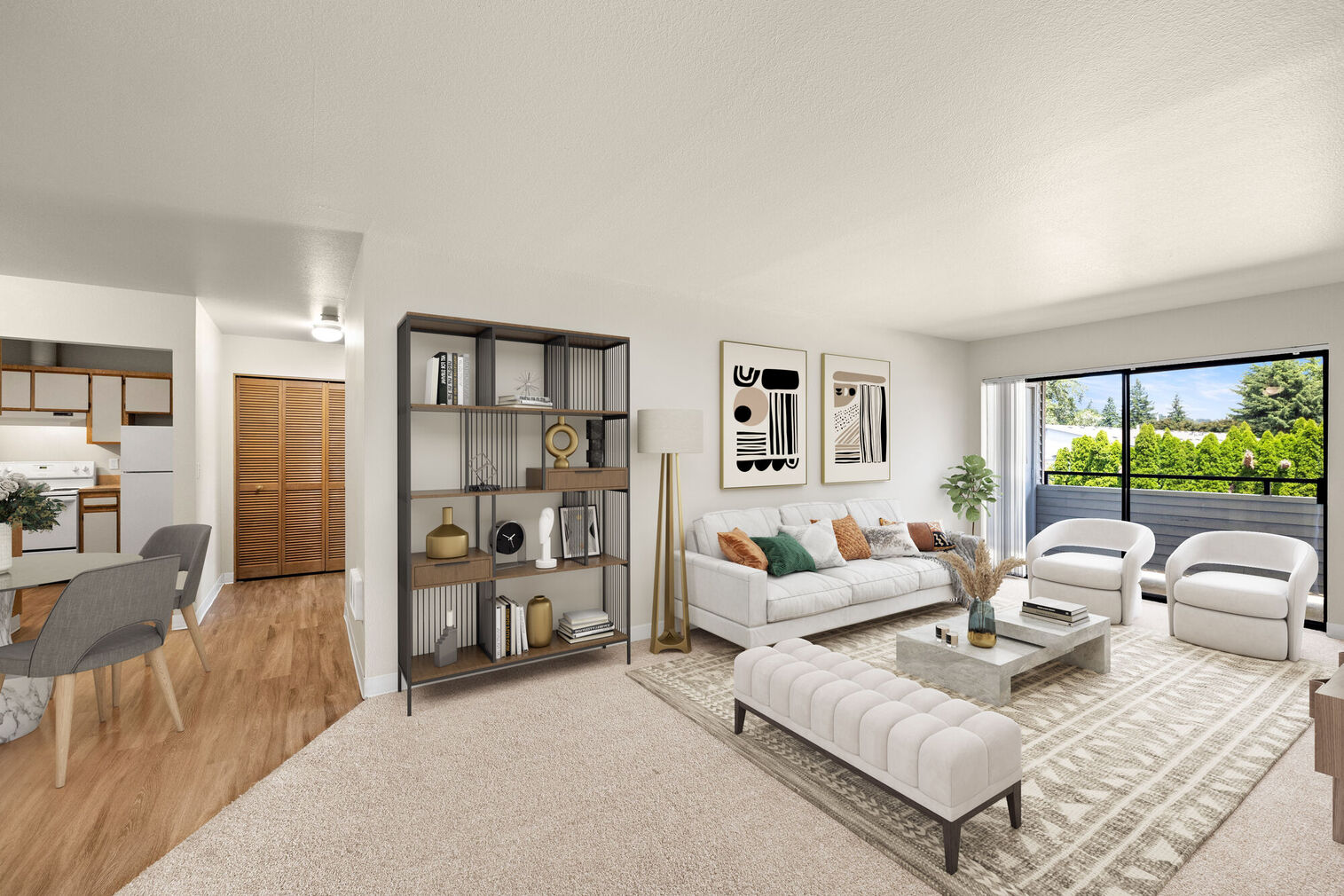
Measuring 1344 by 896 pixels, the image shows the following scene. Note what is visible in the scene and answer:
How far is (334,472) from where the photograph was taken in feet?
21.9

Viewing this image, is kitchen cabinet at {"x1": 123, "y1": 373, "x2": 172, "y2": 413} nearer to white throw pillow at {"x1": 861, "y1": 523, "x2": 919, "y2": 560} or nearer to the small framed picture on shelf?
the small framed picture on shelf

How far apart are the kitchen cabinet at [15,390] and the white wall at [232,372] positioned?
1397 mm

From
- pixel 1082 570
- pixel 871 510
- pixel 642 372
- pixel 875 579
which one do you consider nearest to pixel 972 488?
pixel 871 510

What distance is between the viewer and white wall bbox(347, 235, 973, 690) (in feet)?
11.3

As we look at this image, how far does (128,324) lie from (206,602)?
236 cm

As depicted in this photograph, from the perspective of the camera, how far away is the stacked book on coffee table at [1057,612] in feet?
11.7

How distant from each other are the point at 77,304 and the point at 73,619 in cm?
305

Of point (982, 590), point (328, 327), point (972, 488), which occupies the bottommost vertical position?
point (982, 590)

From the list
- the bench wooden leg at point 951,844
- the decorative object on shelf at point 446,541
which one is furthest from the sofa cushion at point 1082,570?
the decorative object on shelf at point 446,541

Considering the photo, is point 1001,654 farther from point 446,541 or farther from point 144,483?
point 144,483

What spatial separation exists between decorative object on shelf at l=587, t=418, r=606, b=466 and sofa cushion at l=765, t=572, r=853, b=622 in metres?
1.36

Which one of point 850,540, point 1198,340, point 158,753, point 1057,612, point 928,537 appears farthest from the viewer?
point 928,537

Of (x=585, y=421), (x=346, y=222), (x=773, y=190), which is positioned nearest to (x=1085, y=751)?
(x=773, y=190)

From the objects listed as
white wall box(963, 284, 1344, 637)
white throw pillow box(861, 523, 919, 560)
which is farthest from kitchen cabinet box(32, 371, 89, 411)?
white wall box(963, 284, 1344, 637)
